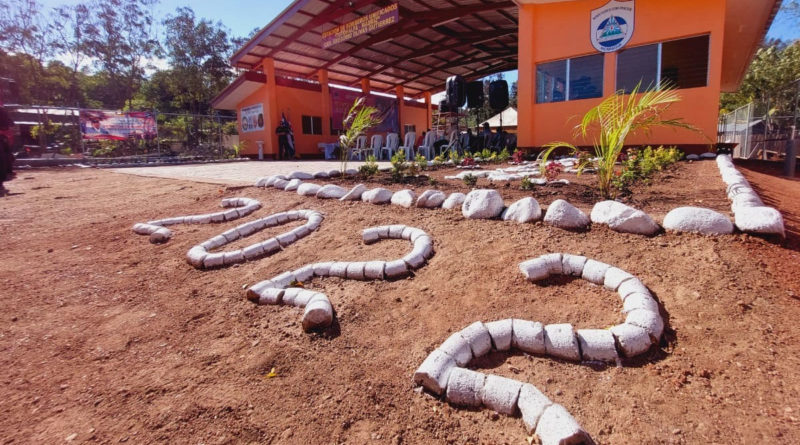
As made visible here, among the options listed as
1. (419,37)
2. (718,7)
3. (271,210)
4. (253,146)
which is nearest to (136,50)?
(253,146)

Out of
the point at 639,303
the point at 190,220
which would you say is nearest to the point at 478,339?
the point at 639,303

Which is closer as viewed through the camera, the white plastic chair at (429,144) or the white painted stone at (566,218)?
the white painted stone at (566,218)

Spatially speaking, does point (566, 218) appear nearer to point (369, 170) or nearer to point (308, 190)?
point (308, 190)

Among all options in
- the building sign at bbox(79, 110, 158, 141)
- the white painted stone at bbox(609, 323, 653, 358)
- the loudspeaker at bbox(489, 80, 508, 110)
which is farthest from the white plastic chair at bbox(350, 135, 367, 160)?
the white painted stone at bbox(609, 323, 653, 358)

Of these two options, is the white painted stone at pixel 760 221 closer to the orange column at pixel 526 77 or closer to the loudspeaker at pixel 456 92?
the orange column at pixel 526 77

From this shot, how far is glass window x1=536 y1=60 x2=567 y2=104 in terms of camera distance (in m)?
8.77

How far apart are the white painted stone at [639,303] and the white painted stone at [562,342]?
33 cm

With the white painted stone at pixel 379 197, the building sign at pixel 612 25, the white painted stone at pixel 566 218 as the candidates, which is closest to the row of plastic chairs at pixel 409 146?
the building sign at pixel 612 25

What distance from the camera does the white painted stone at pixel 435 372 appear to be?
4.68ft

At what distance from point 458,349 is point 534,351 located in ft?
1.07

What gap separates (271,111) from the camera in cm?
1553

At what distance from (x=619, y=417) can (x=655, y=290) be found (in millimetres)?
868

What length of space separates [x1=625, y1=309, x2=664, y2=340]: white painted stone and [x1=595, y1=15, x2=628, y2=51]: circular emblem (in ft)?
27.8

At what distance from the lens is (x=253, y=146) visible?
662 inches
